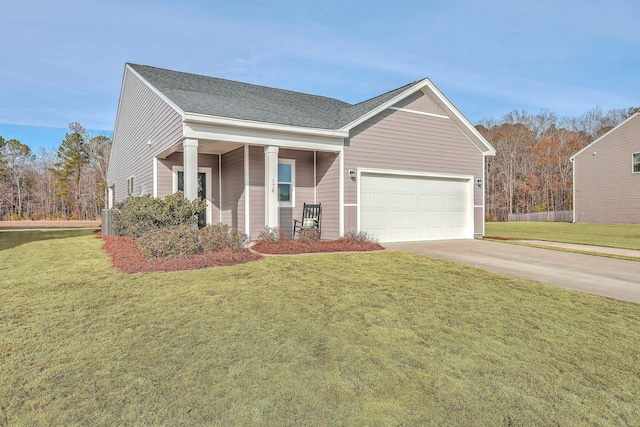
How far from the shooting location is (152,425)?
6.73 feet

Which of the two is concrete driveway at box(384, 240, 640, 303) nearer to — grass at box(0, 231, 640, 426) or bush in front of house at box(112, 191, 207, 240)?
grass at box(0, 231, 640, 426)

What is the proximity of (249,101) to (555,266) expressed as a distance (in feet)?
28.6

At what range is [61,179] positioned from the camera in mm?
34688

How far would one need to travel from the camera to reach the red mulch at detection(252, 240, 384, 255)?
26.5 feet

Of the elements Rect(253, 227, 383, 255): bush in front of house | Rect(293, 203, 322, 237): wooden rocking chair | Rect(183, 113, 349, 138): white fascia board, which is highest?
Rect(183, 113, 349, 138): white fascia board

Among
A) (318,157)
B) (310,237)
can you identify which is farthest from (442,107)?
(310,237)

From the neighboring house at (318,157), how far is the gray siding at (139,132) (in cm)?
8

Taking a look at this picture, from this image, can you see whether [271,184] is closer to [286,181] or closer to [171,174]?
[286,181]

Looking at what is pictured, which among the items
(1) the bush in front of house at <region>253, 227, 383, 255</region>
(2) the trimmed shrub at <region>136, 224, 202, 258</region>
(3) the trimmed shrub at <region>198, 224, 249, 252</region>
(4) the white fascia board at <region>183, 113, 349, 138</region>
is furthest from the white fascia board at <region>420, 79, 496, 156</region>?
(2) the trimmed shrub at <region>136, 224, 202, 258</region>

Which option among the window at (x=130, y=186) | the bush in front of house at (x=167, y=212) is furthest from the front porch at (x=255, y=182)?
the window at (x=130, y=186)

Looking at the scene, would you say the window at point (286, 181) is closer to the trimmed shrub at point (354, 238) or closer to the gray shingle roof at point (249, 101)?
the gray shingle roof at point (249, 101)

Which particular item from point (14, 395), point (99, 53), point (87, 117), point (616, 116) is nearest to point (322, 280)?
point (14, 395)

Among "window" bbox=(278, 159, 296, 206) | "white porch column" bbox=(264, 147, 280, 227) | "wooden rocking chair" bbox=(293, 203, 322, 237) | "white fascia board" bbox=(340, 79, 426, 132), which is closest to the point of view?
"white porch column" bbox=(264, 147, 280, 227)

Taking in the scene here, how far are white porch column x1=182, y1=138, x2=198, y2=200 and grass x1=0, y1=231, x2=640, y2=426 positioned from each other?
3.53 meters
